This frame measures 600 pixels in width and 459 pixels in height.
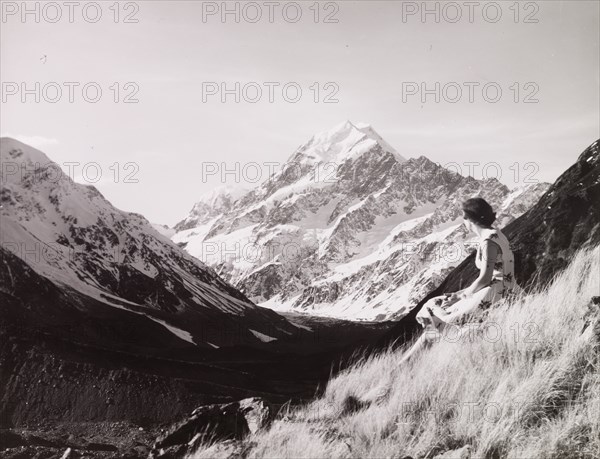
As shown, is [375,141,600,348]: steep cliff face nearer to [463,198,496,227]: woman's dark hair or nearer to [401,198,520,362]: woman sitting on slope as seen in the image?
[401,198,520,362]: woman sitting on slope

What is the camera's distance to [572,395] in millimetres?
4004

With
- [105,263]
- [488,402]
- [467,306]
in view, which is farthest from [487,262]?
[105,263]

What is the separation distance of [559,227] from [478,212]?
2.31m

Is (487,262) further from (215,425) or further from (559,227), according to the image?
(215,425)

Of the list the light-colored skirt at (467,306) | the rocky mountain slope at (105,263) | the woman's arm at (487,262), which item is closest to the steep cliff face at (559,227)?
the light-colored skirt at (467,306)

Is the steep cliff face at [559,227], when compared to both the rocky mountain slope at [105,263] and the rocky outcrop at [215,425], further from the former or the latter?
the rocky mountain slope at [105,263]

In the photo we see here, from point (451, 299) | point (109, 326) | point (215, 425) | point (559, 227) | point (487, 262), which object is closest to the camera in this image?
point (215, 425)

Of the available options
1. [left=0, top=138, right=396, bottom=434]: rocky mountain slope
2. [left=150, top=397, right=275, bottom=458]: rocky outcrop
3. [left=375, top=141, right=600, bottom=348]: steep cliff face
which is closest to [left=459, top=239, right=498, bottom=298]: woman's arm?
[left=375, top=141, right=600, bottom=348]: steep cliff face

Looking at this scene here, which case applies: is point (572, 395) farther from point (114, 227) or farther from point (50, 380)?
point (114, 227)

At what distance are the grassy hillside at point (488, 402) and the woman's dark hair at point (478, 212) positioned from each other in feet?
2.76

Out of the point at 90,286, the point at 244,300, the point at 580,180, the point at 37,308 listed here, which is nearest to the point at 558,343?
the point at 580,180

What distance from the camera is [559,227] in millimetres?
6941

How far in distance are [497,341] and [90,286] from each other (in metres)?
57.2

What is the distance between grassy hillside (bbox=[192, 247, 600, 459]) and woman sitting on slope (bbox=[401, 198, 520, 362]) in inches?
6.5
